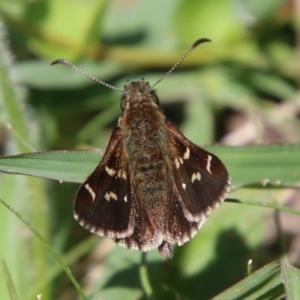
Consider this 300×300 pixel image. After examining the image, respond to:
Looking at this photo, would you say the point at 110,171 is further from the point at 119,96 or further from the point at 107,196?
the point at 119,96

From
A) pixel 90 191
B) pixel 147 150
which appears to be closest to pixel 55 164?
pixel 90 191

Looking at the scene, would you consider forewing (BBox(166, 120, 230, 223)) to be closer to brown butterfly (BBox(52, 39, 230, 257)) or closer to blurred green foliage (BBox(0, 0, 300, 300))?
brown butterfly (BBox(52, 39, 230, 257))

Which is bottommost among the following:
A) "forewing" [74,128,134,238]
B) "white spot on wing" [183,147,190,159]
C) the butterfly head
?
"forewing" [74,128,134,238]

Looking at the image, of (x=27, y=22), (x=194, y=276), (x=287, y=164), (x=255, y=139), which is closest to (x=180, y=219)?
(x=287, y=164)

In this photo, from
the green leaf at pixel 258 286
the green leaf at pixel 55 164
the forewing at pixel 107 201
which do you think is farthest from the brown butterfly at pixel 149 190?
the green leaf at pixel 258 286

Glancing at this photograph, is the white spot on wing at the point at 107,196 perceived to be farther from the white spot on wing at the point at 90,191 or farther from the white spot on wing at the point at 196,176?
the white spot on wing at the point at 196,176

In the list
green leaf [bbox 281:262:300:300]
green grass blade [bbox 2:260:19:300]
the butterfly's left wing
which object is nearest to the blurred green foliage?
the butterfly's left wing
